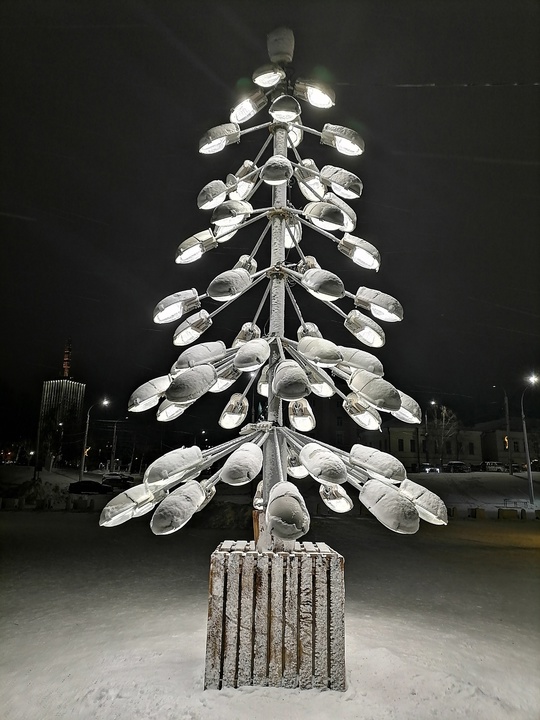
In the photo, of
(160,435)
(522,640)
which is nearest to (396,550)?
(522,640)

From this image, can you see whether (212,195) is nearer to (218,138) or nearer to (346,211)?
(218,138)

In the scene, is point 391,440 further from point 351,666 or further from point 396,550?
point 351,666

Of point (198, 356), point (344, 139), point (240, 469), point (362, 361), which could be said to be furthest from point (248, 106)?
point (240, 469)

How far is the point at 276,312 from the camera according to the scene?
12.0 ft

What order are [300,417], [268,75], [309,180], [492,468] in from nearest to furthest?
1. [268,75]
2. [300,417]
3. [309,180]
4. [492,468]

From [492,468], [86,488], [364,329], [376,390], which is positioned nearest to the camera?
[376,390]

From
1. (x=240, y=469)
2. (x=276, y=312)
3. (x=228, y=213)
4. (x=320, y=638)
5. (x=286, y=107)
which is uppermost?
(x=286, y=107)

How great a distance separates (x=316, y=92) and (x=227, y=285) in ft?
5.42

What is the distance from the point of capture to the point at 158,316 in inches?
131

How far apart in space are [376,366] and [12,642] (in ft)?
12.8

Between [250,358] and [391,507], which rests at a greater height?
[250,358]

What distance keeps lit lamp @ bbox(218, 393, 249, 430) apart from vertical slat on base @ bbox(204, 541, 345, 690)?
96 cm

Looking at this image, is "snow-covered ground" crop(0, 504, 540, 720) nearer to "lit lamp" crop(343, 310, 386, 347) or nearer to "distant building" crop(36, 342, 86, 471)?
"lit lamp" crop(343, 310, 386, 347)

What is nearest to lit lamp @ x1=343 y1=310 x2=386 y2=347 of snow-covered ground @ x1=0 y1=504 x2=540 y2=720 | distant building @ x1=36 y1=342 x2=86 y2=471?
snow-covered ground @ x1=0 y1=504 x2=540 y2=720
